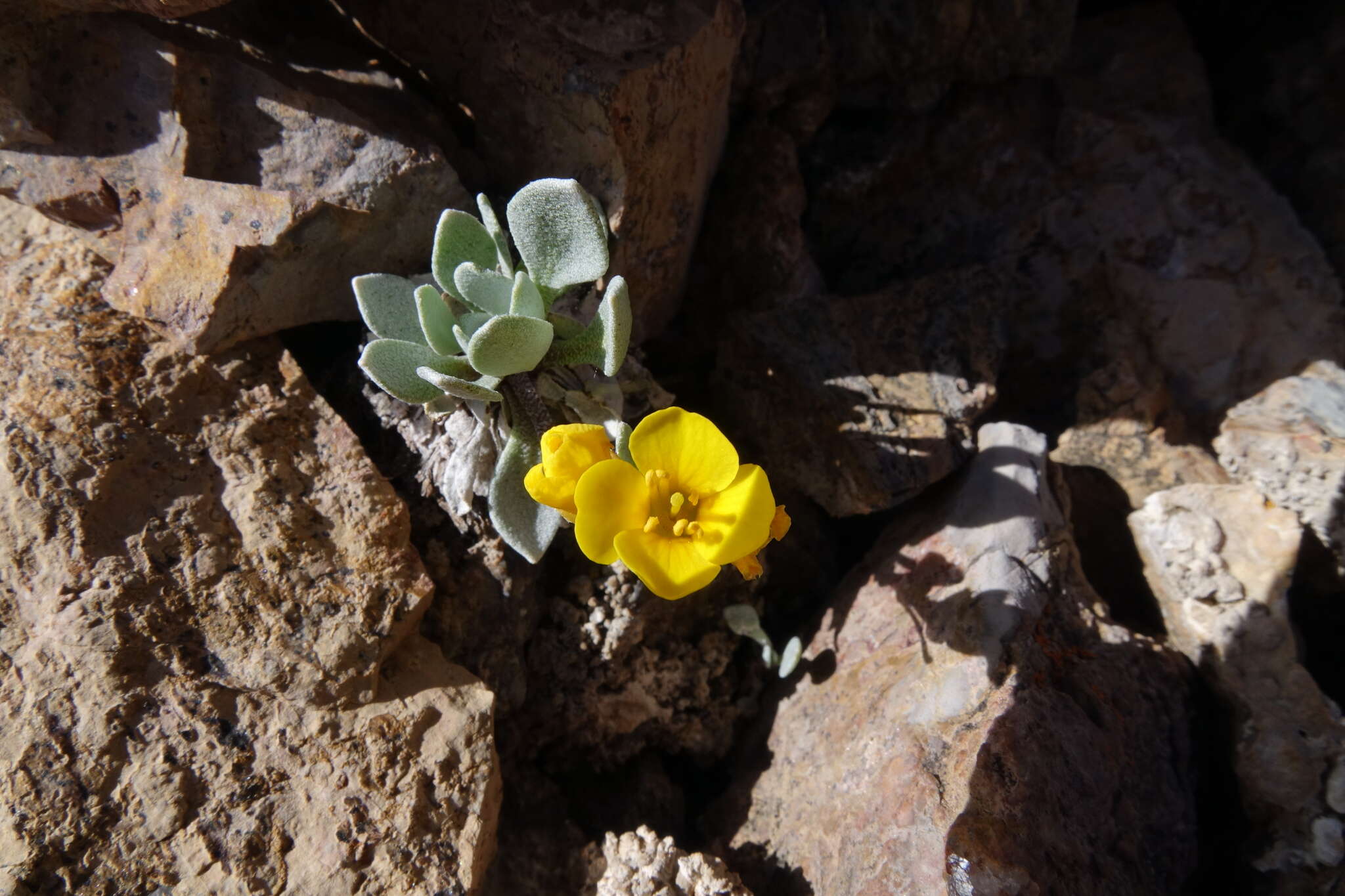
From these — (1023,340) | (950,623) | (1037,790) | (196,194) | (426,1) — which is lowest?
(1037,790)

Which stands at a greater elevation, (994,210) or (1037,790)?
(994,210)

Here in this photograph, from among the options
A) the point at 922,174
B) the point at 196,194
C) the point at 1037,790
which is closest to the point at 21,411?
the point at 196,194

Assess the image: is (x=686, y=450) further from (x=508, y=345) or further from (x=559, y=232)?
(x=559, y=232)

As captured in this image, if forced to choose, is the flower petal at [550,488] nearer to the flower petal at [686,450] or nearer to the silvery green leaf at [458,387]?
the flower petal at [686,450]

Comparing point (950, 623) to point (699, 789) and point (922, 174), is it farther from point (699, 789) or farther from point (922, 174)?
point (922, 174)

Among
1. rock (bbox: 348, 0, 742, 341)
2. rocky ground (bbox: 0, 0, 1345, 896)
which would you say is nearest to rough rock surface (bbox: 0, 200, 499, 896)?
rocky ground (bbox: 0, 0, 1345, 896)

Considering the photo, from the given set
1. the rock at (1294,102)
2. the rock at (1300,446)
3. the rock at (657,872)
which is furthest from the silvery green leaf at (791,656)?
the rock at (1294,102)

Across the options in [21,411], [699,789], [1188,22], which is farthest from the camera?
[1188,22]
